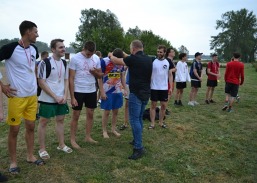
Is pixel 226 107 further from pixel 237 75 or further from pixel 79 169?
pixel 79 169

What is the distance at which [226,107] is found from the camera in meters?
9.44

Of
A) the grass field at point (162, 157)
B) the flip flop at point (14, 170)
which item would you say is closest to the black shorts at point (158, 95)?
the grass field at point (162, 157)

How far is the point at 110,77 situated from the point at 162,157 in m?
1.96

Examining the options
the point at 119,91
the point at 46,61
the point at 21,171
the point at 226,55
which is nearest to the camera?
the point at 21,171

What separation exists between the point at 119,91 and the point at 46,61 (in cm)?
187

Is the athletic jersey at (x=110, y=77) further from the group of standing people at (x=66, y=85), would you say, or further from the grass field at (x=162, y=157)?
the grass field at (x=162, y=157)

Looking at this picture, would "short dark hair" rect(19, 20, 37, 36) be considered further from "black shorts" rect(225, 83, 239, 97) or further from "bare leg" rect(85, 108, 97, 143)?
"black shorts" rect(225, 83, 239, 97)

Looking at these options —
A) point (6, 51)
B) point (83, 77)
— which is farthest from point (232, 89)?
point (6, 51)

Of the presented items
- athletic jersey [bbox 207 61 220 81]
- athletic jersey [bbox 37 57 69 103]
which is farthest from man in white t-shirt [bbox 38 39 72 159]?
athletic jersey [bbox 207 61 220 81]

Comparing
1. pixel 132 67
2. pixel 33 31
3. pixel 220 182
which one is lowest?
pixel 220 182

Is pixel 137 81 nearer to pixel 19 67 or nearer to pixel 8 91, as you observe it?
pixel 19 67

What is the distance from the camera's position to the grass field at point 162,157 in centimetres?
427

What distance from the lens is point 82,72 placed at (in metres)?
5.09

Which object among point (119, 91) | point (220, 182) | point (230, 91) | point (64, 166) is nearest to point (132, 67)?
point (119, 91)
